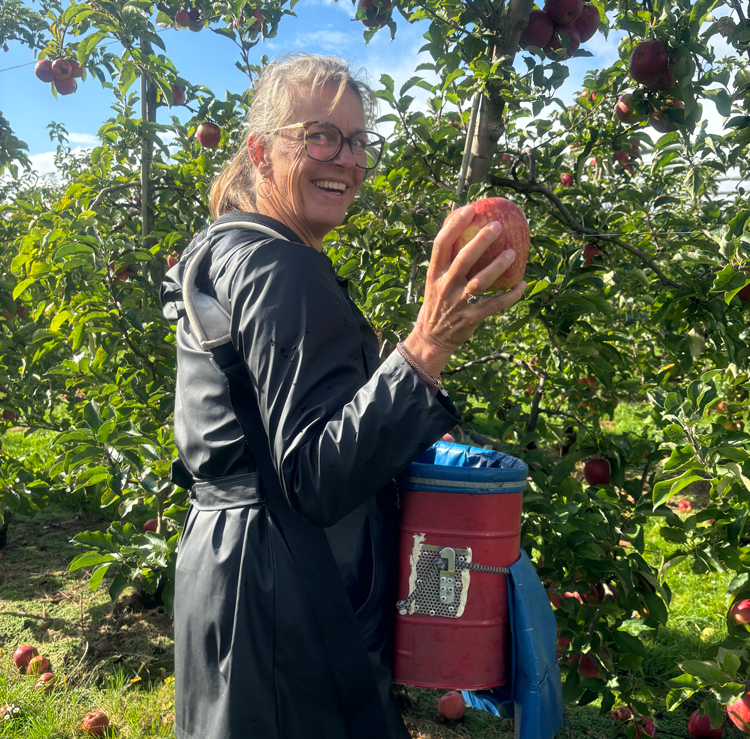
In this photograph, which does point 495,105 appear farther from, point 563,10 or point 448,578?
point 448,578

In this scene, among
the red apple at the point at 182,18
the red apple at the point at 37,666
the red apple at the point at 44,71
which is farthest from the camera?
the red apple at the point at 44,71

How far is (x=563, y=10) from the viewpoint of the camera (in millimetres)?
1629

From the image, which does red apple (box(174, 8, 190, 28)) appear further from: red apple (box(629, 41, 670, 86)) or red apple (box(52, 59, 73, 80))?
red apple (box(629, 41, 670, 86))

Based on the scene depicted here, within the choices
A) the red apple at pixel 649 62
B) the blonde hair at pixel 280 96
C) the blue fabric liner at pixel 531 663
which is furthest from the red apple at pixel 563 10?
the blue fabric liner at pixel 531 663

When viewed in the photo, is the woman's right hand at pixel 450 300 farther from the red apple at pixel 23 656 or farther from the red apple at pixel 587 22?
the red apple at pixel 23 656

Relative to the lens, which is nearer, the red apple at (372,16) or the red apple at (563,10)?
the red apple at (563,10)

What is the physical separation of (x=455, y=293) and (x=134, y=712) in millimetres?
1965

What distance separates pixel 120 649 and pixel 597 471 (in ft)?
6.32

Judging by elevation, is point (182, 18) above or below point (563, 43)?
above

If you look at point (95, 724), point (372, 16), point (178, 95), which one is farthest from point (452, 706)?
point (178, 95)

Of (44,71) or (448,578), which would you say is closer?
(448,578)

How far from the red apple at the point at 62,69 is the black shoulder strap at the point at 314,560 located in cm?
375

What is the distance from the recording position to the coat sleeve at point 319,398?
2.57 ft

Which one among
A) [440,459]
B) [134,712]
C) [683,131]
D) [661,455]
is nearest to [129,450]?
[134,712]
